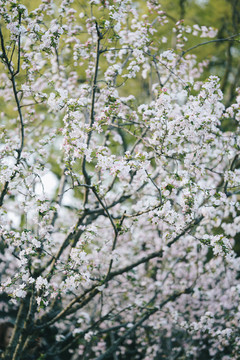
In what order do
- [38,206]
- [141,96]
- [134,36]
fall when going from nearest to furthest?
[38,206] < [134,36] < [141,96]

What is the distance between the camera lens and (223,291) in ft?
24.7

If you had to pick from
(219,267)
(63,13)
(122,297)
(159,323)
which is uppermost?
(63,13)

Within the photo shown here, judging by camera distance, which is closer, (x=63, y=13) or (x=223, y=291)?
(x=63, y=13)

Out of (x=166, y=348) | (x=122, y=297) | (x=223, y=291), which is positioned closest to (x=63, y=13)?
(x=122, y=297)

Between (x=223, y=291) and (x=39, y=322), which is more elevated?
(x=223, y=291)

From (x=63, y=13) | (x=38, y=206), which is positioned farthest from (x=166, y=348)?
(x=63, y=13)

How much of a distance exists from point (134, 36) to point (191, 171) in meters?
2.93

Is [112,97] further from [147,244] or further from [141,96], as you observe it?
[141,96]

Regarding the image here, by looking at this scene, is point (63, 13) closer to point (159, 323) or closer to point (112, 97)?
point (112, 97)

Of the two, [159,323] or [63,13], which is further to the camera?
[159,323]

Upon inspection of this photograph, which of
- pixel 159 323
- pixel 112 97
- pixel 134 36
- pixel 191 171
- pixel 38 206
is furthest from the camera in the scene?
pixel 159 323

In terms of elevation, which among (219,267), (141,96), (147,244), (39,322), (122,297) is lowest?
(39,322)

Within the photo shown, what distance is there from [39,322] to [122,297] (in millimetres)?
3000

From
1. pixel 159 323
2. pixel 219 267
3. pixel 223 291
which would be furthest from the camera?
pixel 223 291
